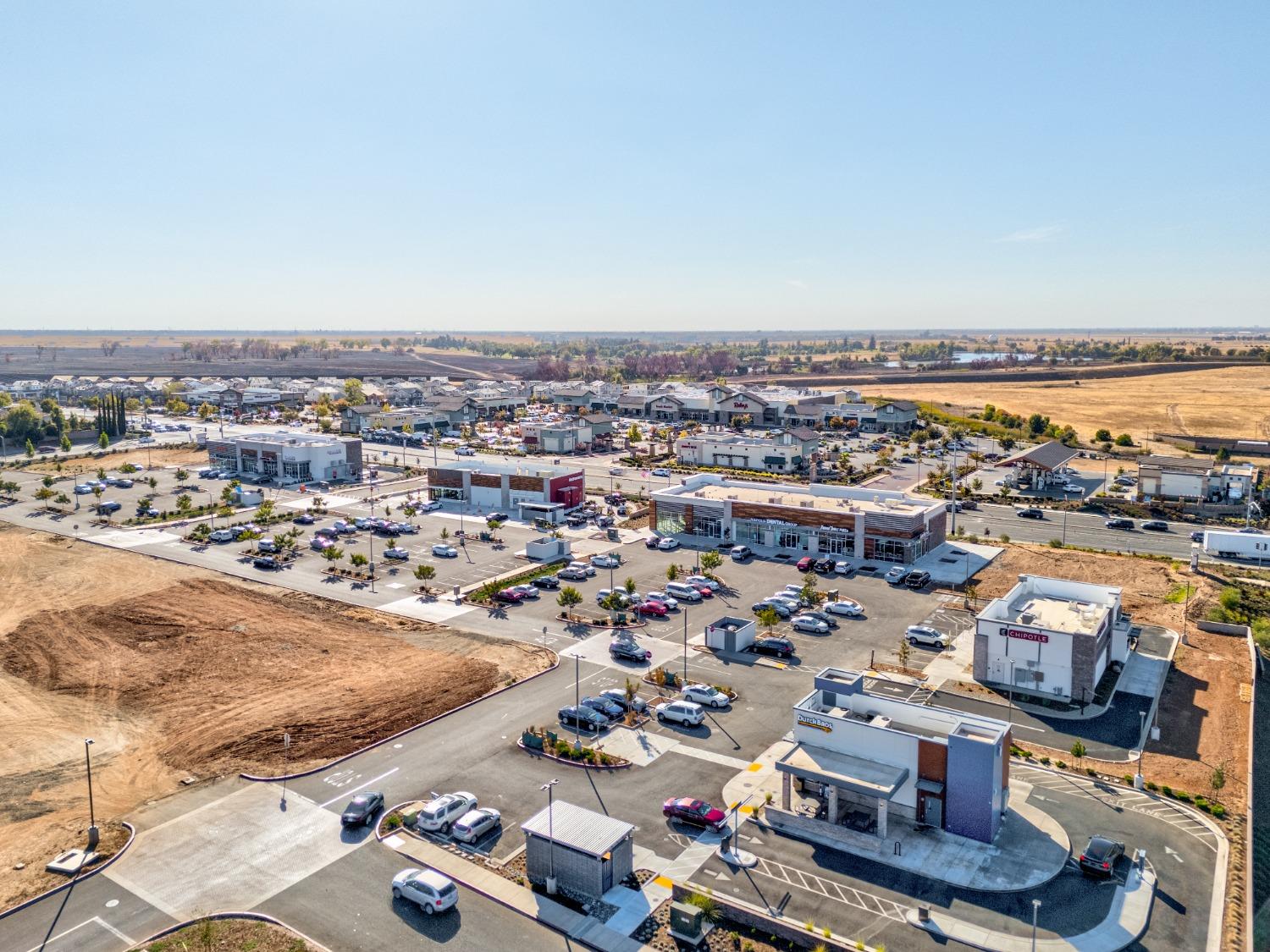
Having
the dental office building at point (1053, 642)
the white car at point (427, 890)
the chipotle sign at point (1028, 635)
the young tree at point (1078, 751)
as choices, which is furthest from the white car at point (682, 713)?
the chipotle sign at point (1028, 635)

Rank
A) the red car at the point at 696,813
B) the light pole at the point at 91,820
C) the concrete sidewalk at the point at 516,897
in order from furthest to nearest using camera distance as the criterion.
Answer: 1. the red car at the point at 696,813
2. the light pole at the point at 91,820
3. the concrete sidewalk at the point at 516,897

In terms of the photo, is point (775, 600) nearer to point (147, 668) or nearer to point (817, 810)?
point (817, 810)

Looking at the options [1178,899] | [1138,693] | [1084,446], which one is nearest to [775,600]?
[1138,693]

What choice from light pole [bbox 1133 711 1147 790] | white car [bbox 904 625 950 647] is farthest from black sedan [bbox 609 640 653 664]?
light pole [bbox 1133 711 1147 790]

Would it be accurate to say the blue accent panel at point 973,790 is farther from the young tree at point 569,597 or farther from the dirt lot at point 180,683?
the young tree at point 569,597

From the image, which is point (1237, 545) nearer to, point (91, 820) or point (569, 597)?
point (569, 597)

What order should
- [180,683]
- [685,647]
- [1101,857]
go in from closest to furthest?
[1101,857]
[180,683]
[685,647]

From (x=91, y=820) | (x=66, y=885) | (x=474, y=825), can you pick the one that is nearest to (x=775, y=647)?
(x=474, y=825)
